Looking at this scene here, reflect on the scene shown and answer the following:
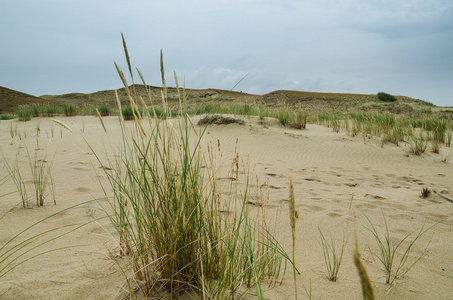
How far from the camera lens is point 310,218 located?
293 cm

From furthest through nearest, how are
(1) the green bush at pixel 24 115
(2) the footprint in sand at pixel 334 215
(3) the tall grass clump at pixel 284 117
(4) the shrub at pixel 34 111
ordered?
(4) the shrub at pixel 34 111 → (1) the green bush at pixel 24 115 → (3) the tall grass clump at pixel 284 117 → (2) the footprint in sand at pixel 334 215

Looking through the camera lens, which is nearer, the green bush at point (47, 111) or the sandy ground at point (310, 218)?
the sandy ground at point (310, 218)

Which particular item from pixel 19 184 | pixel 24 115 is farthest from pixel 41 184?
pixel 24 115

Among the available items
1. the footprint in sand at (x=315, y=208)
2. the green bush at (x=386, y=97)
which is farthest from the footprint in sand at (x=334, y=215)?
the green bush at (x=386, y=97)

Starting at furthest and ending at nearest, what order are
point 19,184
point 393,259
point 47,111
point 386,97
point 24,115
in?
1. point 386,97
2. point 47,111
3. point 24,115
4. point 19,184
5. point 393,259

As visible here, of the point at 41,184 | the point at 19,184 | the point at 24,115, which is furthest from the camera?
the point at 24,115

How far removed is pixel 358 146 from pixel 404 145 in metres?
1.46

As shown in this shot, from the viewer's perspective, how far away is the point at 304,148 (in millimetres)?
8102

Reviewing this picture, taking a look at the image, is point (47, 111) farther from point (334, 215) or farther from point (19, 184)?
point (334, 215)

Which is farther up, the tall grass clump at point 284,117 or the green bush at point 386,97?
the green bush at point 386,97

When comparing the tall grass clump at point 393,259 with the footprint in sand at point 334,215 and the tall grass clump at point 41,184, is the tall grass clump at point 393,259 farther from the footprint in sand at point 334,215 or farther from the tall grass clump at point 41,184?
the tall grass clump at point 41,184

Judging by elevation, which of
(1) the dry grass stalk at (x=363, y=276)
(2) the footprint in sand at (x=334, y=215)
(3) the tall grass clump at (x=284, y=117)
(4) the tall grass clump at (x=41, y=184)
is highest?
(1) the dry grass stalk at (x=363, y=276)

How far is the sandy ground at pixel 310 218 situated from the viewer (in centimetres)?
156

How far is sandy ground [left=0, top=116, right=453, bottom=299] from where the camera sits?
5.13 ft
